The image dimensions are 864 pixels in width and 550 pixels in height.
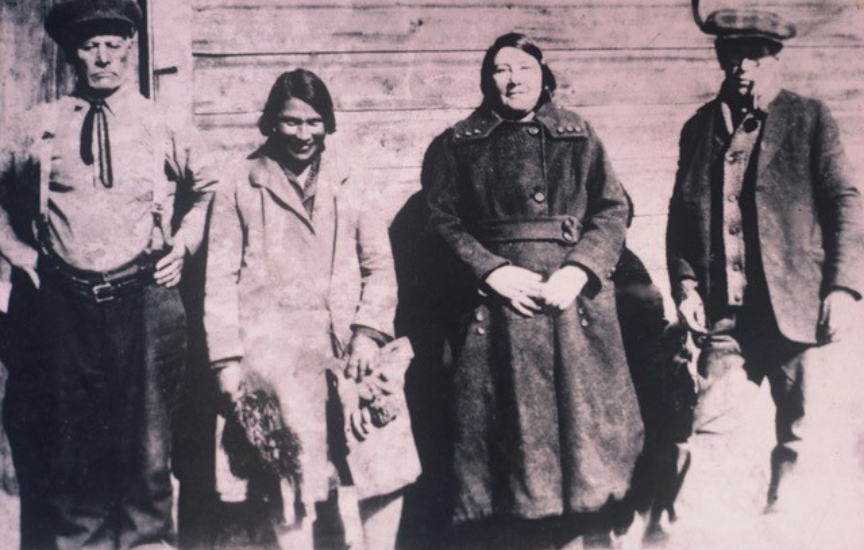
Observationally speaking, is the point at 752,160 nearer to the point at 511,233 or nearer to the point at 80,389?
the point at 511,233

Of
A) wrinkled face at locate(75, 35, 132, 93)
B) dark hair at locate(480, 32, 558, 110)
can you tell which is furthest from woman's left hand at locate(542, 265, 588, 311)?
wrinkled face at locate(75, 35, 132, 93)

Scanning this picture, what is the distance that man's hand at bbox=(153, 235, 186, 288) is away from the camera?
12.7 ft

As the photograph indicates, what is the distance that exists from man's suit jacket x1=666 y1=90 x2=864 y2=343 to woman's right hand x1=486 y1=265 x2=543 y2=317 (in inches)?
28.1

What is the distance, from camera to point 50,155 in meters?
3.87

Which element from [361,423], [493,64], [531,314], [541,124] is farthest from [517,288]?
[493,64]

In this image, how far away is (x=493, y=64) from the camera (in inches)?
160

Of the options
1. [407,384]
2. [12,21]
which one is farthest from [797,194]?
[12,21]

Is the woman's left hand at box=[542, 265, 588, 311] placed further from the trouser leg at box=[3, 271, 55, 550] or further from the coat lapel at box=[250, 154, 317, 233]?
the trouser leg at box=[3, 271, 55, 550]

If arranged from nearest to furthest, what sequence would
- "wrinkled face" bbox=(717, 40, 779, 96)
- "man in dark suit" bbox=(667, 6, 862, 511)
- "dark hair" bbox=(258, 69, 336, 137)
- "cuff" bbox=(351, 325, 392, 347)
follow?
"cuff" bbox=(351, 325, 392, 347), "dark hair" bbox=(258, 69, 336, 137), "man in dark suit" bbox=(667, 6, 862, 511), "wrinkled face" bbox=(717, 40, 779, 96)

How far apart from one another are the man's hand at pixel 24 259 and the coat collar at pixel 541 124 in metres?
1.73

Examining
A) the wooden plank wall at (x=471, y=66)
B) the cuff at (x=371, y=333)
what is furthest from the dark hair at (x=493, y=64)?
the cuff at (x=371, y=333)

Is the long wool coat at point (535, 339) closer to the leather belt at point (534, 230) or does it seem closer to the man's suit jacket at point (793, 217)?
the leather belt at point (534, 230)

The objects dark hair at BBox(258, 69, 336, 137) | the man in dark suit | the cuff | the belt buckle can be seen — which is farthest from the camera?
the man in dark suit

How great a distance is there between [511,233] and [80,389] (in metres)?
1.77
